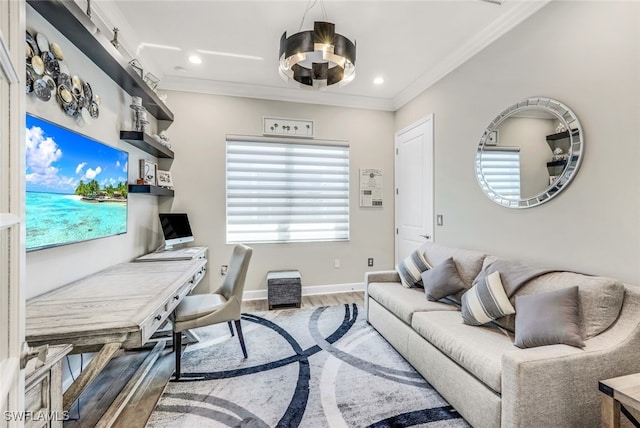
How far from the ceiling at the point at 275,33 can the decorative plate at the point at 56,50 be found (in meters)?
0.61

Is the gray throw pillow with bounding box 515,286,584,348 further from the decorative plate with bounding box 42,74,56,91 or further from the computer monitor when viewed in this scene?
the computer monitor

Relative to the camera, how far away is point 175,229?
330 centimetres

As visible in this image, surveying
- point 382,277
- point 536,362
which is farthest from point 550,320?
point 382,277

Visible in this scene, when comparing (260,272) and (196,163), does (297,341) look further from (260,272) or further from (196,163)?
(196,163)

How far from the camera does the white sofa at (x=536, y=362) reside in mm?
1321

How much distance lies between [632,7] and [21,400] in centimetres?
331

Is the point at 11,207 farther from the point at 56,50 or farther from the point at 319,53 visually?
the point at 319,53

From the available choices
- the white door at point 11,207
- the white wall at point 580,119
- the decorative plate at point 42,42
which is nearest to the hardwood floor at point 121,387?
the white door at point 11,207

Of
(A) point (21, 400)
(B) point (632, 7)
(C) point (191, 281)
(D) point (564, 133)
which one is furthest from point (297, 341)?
(B) point (632, 7)

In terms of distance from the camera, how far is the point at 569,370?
4.41ft

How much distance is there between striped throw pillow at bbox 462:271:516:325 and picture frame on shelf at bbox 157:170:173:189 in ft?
11.3

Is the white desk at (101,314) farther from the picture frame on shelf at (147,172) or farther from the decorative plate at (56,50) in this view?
the decorative plate at (56,50)

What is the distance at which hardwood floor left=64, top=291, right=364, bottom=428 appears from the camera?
169 centimetres

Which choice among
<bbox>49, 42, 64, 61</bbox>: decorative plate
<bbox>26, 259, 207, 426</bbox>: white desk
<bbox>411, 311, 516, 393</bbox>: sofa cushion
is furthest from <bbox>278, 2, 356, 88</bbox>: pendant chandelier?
<bbox>411, 311, 516, 393</bbox>: sofa cushion
